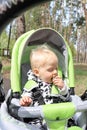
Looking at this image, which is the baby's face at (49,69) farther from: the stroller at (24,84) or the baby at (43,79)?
the stroller at (24,84)

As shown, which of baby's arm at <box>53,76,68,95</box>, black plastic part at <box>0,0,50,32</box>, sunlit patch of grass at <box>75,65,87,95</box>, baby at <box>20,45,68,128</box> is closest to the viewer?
black plastic part at <box>0,0,50,32</box>

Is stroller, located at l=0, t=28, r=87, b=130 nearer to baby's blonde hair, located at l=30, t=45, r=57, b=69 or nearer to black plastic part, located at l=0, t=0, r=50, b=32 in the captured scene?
baby's blonde hair, located at l=30, t=45, r=57, b=69

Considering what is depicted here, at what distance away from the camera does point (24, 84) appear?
2547 mm

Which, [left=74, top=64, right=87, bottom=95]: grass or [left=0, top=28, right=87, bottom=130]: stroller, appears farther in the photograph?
[left=74, top=64, right=87, bottom=95]: grass

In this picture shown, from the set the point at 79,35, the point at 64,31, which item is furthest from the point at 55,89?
the point at 79,35

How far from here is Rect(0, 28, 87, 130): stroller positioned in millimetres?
1776

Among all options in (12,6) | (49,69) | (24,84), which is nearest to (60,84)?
(49,69)

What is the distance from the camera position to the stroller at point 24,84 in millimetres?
1776

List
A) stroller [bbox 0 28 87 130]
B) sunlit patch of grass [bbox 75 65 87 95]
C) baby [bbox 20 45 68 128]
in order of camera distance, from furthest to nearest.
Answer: sunlit patch of grass [bbox 75 65 87 95] < baby [bbox 20 45 68 128] < stroller [bbox 0 28 87 130]

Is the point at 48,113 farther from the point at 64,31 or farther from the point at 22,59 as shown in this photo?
the point at 64,31

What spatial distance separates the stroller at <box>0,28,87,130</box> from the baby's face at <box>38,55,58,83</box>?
0.19 metres

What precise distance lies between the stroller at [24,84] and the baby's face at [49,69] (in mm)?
186

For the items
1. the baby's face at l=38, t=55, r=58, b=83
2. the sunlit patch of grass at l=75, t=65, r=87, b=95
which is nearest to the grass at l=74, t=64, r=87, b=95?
the sunlit patch of grass at l=75, t=65, r=87, b=95

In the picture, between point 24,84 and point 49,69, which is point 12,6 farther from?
point 24,84
